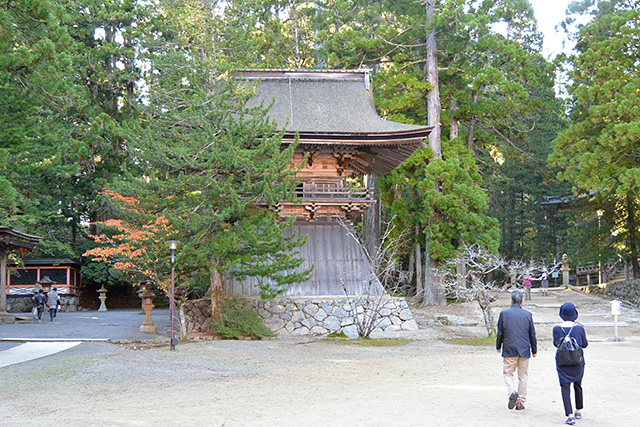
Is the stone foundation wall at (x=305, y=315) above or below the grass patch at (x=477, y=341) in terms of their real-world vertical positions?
above

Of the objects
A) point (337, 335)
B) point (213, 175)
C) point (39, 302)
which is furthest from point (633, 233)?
point (39, 302)

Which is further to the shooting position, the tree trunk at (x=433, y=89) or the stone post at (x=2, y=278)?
the tree trunk at (x=433, y=89)

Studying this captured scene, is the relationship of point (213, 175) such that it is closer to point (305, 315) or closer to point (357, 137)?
point (357, 137)

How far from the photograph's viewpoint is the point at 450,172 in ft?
80.7

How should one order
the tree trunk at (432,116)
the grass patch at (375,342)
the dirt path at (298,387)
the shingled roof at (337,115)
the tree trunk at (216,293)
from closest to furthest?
the dirt path at (298,387), the grass patch at (375,342), the tree trunk at (216,293), the shingled roof at (337,115), the tree trunk at (432,116)

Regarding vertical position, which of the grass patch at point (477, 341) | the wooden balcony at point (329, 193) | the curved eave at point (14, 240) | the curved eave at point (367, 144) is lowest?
the grass patch at point (477, 341)

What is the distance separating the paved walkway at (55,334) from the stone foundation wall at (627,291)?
59.5 feet

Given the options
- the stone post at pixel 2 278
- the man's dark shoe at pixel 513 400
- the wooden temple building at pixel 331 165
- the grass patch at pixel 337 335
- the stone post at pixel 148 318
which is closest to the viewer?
the man's dark shoe at pixel 513 400

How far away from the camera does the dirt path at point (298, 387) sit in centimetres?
740

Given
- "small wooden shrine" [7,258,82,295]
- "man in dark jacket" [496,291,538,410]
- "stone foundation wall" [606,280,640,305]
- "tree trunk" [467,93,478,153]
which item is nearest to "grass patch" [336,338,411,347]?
"man in dark jacket" [496,291,538,410]

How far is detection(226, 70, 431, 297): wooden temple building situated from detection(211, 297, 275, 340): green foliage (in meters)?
1.78

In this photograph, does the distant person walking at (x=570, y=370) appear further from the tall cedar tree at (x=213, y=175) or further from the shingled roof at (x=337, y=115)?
the shingled roof at (x=337, y=115)

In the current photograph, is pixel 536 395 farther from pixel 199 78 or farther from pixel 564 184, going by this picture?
pixel 564 184

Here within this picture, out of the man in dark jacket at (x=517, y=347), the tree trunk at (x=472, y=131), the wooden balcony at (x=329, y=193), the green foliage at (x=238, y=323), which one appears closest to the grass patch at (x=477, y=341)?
the wooden balcony at (x=329, y=193)
